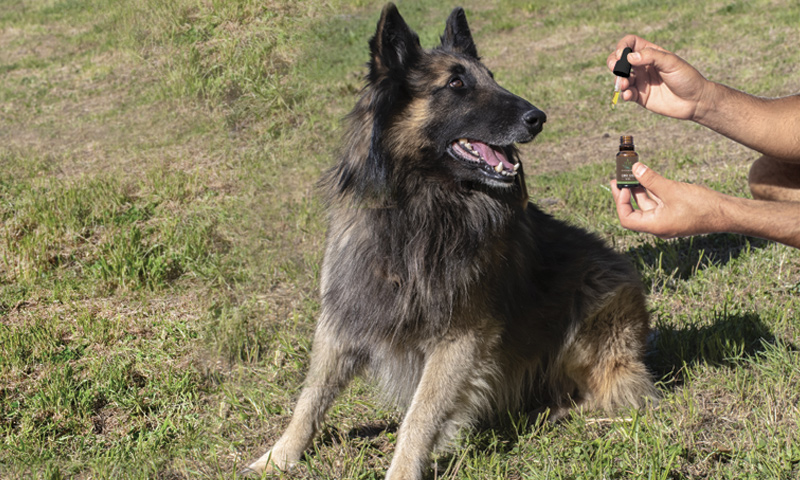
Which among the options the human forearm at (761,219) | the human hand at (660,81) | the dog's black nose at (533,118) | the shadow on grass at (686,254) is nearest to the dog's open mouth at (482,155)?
the dog's black nose at (533,118)

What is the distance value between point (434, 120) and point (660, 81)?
3.84 ft

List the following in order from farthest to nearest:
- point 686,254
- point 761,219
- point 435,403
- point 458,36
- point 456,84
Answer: point 686,254, point 458,36, point 456,84, point 435,403, point 761,219

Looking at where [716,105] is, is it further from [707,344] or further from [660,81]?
[707,344]

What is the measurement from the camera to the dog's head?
2.85m

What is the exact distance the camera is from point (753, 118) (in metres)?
3.10

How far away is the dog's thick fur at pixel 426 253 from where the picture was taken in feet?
9.41

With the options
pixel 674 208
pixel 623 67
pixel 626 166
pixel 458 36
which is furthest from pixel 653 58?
pixel 458 36

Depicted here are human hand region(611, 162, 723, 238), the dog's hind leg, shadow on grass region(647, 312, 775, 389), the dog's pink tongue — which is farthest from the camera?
shadow on grass region(647, 312, 775, 389)

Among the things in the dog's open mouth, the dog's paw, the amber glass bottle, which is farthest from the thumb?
the dog's paw

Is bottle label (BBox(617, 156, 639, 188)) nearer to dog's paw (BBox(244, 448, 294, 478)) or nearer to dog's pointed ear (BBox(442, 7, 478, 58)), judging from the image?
dog's pointed ear (BBox(442, 7, 478, 58))

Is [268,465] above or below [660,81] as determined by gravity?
below

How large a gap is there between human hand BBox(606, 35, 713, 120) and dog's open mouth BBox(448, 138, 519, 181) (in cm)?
64

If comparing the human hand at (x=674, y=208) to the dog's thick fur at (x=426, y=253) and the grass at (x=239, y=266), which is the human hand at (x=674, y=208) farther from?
the grass at (x=239, y=266)

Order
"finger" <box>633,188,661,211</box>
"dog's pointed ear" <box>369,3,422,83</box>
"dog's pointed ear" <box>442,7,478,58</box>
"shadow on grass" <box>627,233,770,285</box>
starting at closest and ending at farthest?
"finger" <box>633,188,661,211</box> → "dog's pointed ear" <box>369,3,422,83</box> → "dog's pointed ear" <box>442,7,478,58</box> → "shadow on grass" <box>627,233,770,285</box>
